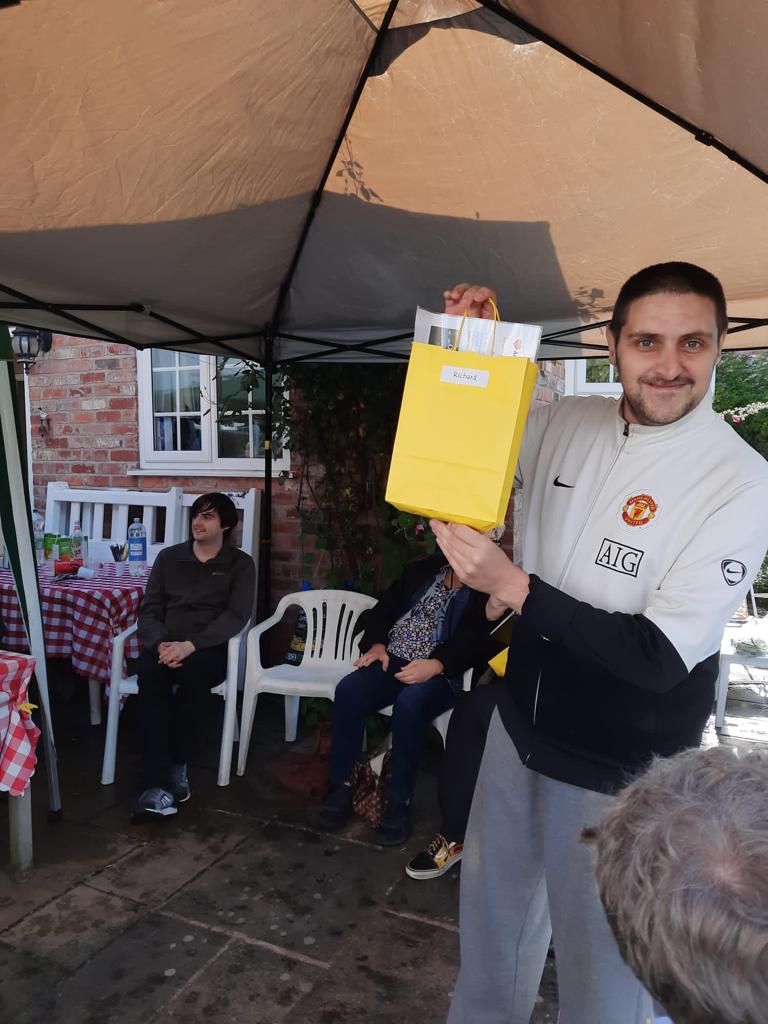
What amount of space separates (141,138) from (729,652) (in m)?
4.06

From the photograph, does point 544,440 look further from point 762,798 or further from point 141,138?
point 141,138

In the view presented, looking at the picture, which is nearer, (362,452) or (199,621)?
(199,621)

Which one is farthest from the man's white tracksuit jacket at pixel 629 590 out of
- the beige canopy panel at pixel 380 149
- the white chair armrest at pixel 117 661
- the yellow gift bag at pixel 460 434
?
the white chair armrest at pixel 117 661

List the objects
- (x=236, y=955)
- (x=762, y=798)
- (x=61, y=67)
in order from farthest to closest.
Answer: (x=236, y=955), (x=61, y=67), (x=762, y=798)

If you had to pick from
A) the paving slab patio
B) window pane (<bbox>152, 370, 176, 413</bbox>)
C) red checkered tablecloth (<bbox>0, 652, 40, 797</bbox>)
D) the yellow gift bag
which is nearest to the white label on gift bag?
the yellow gift bag

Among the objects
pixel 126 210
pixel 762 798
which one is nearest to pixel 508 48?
pixel 126 210

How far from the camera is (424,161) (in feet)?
→ 7.02

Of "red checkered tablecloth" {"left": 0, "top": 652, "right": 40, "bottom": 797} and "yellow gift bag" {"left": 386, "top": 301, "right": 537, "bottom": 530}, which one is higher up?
"yellow gift bag" {"left": 386, "top": 301, "right": 537, "bottom": 530}

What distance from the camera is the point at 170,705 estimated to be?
3393 mm

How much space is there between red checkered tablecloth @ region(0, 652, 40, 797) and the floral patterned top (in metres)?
1.53

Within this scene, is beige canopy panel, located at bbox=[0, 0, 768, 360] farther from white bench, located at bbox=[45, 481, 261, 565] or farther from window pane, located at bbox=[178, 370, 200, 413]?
window pane, located at bbox=[178, 370, 200, 413]

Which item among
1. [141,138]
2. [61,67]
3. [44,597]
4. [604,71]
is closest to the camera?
[61,67]

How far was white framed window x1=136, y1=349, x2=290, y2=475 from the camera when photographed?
16.3 feet

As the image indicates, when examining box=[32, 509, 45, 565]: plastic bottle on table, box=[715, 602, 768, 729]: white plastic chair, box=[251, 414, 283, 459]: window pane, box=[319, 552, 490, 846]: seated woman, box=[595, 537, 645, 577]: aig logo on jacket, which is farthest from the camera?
box=[251, 414, 283, 459]: window pane
